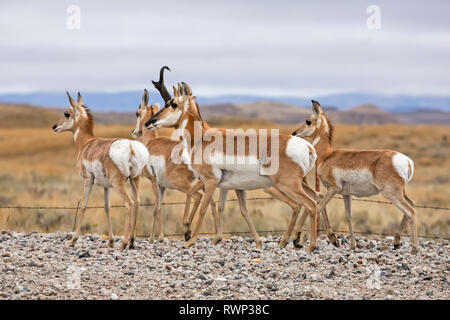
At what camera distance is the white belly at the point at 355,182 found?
12.4m

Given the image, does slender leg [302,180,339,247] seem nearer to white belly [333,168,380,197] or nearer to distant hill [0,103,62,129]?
white belly [333,168,380,197]

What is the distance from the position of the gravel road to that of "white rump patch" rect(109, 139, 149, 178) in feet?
4.89

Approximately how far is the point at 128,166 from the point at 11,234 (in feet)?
13.9

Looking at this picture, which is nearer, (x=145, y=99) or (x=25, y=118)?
(x=145, y=99)

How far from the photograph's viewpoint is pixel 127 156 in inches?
471

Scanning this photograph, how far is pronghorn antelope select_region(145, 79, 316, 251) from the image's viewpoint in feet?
38.9

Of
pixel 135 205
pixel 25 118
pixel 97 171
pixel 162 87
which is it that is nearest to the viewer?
pixel 135 205

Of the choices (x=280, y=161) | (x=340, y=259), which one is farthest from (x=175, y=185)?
(x=340, y=259)

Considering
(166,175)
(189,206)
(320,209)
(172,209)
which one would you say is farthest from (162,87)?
(172,209)

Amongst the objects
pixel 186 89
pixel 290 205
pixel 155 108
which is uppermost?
pixel 186 89

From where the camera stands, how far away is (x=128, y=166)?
1201 centimetres

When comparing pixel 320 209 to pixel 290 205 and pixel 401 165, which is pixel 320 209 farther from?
pixel 401 165

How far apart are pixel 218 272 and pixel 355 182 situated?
341cm

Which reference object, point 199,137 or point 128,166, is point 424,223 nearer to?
point 199,137
